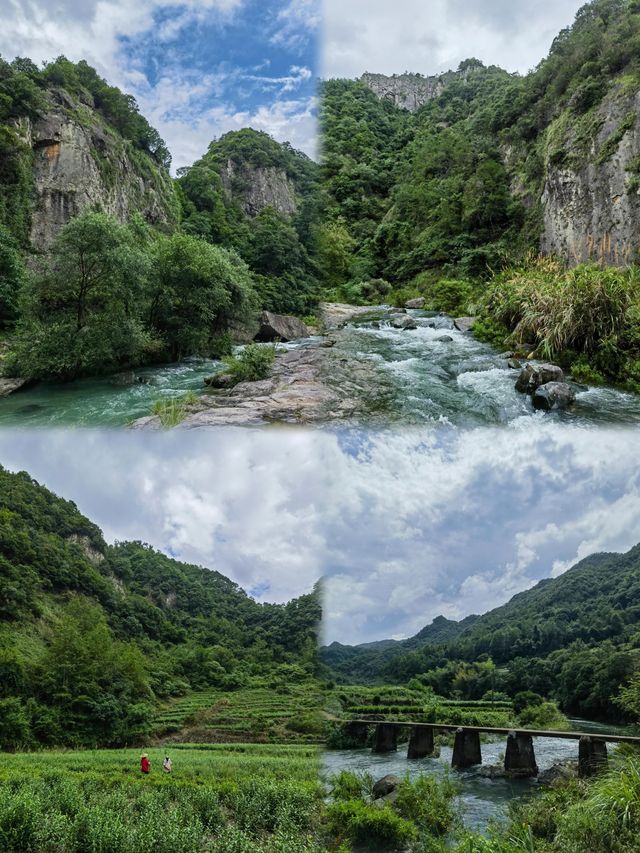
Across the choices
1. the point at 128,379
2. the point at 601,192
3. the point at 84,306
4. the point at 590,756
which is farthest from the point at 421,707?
the point at 601,192

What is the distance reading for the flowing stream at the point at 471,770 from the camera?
27.5 feet

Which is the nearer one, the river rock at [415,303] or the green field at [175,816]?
the green field at [175,816]

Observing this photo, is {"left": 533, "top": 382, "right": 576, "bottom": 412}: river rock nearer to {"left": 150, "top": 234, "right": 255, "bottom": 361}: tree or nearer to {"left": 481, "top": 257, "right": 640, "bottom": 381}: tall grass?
{"left": 481, "top": 257, "right": 640, "bottom": 381}: tall grass

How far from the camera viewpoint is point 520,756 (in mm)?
14227

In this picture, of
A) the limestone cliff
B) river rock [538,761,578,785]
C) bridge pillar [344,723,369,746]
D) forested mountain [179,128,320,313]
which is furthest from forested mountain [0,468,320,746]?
the limestone cliff

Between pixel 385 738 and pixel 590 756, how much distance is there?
14.0 feet

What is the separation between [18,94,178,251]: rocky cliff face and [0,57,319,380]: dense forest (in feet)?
0.32

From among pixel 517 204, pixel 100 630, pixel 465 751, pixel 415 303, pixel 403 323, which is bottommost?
pixel 100 630

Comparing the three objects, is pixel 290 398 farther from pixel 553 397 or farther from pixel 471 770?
pixel 471 770

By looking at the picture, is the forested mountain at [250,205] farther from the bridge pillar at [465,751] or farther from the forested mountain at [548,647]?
the forested mountain at [548,647]

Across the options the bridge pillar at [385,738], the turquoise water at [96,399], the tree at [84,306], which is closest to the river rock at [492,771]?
the bridge pillar at [385,738]

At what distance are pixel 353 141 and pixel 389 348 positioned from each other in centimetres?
452

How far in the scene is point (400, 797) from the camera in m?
7.96

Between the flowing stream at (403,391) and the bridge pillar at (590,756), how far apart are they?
7554 millimetres
